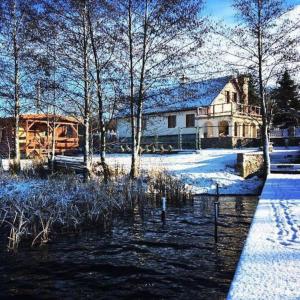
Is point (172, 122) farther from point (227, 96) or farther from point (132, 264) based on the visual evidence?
point (132, 264)

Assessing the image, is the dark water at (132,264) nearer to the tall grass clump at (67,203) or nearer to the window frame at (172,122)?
the tall grass clump at (67,203)

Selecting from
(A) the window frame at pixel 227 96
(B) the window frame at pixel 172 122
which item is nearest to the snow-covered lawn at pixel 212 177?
(B) the window frame at pixel 172 122

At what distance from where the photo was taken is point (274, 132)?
4719cm

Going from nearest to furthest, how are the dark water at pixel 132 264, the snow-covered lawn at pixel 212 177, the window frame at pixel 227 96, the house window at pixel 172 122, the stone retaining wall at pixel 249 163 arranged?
the dark water at pixel 132 264
the snow-covered lawn at pixel 212 177
the stone retaining wall at pixel 249 163
the window frame at pixel 227 96
the house window at pixel 172 122

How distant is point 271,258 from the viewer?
550 centimetres

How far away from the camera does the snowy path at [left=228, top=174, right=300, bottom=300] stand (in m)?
4.32

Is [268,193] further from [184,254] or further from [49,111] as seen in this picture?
[49,111]

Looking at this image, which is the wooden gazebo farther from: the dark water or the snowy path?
the snowy path

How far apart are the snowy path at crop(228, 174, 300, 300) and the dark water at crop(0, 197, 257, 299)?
0.83 meters

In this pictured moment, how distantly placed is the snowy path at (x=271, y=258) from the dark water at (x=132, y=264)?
2.74ft

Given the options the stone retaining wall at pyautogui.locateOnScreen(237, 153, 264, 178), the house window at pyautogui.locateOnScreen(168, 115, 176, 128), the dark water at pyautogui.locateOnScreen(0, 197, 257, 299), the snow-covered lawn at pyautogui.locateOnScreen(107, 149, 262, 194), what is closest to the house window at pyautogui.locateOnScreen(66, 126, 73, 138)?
the house window at pyautogui.locateOnScreen(168, 115, 176, 128)

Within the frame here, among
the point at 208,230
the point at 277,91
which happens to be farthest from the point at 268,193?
the point at 277,91

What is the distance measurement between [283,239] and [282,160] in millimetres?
20947

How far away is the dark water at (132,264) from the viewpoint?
21.3 ft
